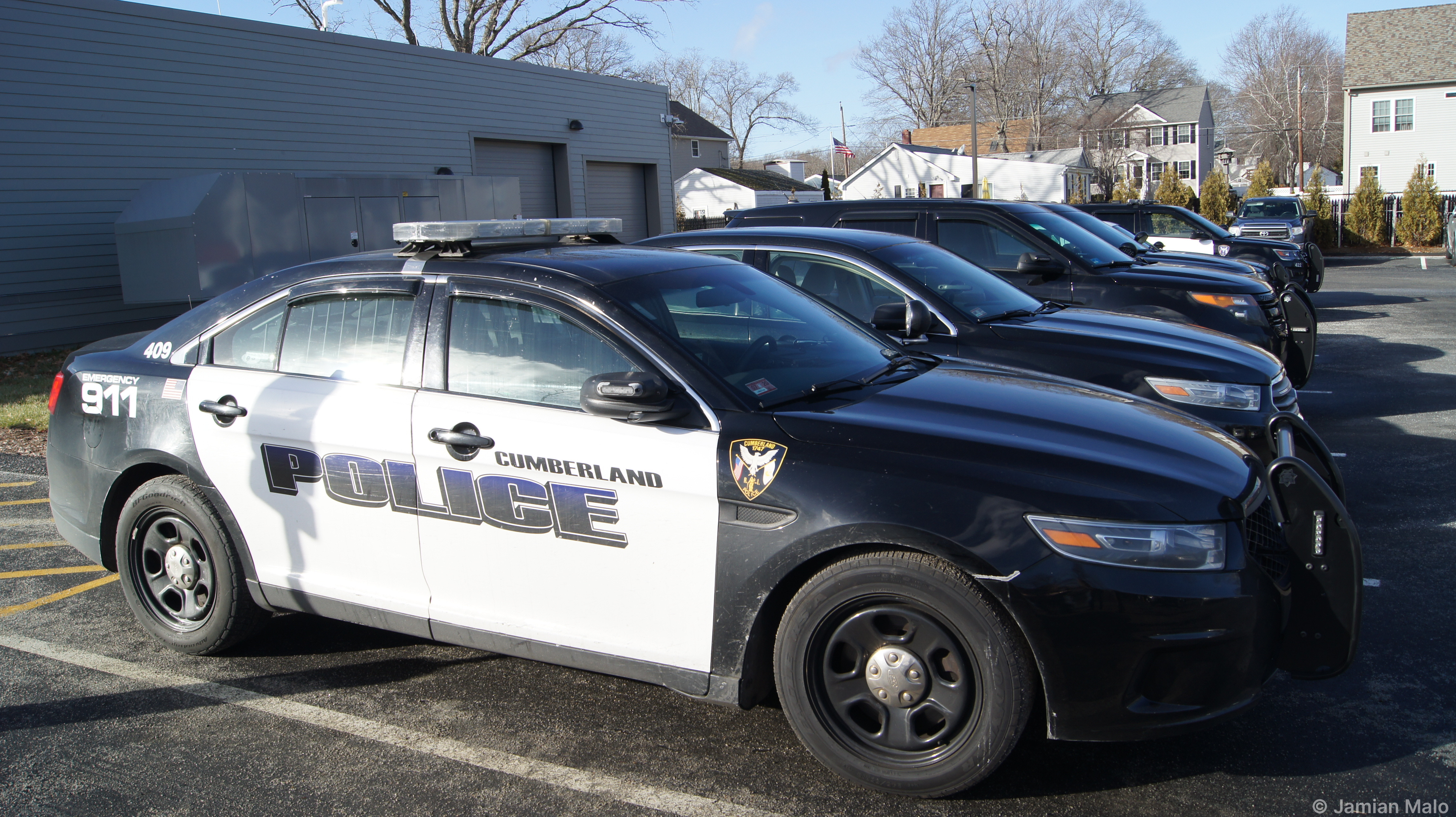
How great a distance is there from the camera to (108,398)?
4.29 m

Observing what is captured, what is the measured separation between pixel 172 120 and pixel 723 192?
37.2 meters

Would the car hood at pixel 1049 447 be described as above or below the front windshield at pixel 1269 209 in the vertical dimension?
below

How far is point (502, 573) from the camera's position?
3461 mm

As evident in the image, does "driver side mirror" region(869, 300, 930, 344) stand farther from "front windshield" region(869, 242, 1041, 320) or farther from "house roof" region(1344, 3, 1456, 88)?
"house roof" region(1344, 3, 1456, 88)

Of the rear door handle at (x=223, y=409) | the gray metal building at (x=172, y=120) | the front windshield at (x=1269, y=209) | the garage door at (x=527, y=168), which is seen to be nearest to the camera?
the rear door handle at (x=223, y=409)

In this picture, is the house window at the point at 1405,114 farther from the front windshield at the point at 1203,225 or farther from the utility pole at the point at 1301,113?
the front windshield at the point at 1203,225

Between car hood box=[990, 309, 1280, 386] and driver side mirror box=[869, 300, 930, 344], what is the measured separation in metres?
0.63

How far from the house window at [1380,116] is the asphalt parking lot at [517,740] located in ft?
149

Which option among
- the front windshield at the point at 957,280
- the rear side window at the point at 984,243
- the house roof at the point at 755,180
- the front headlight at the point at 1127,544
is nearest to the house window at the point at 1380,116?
the house roof at the point at 755,180

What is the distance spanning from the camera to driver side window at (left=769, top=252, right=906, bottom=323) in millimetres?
5969

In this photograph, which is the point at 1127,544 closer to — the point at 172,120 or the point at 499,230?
the point at 499,230

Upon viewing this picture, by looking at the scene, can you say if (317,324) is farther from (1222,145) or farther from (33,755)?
(1222,145)

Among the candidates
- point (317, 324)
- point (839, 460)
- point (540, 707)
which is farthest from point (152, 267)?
point (839, 460)

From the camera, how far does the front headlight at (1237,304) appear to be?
312 inches
